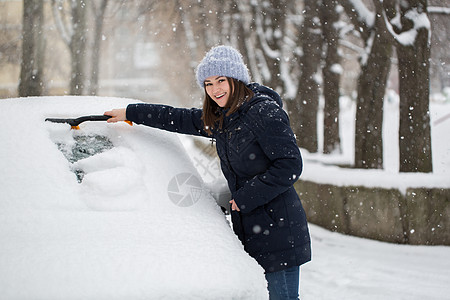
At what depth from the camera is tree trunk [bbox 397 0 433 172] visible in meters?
7.60

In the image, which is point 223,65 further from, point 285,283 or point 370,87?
point 370,87

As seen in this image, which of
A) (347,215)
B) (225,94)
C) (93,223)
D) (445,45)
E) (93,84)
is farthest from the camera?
(93,84)

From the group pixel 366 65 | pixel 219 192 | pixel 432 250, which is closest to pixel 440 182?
pixel 432 250

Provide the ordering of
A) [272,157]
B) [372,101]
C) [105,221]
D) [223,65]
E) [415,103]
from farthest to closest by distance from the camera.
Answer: [372,101] → [415,103] → [223,65] → [272,157] → [105,221]

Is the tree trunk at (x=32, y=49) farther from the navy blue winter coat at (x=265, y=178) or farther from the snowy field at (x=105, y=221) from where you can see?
the navy blue winter coat at (x=265, y=178)

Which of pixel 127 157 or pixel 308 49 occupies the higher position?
pixel 308 49

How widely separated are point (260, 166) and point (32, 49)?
26.6 feet

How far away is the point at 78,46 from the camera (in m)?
11.0

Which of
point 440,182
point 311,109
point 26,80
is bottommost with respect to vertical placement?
point 440,182

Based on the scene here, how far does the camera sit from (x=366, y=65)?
8.98m

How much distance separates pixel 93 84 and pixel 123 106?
1103 centimetres

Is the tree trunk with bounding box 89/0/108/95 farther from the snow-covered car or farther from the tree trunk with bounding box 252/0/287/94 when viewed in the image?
the snow-covered car

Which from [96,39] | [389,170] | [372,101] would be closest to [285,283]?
Answer: [372,101]

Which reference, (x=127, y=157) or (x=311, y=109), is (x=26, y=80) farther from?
(x=127, y=157)
